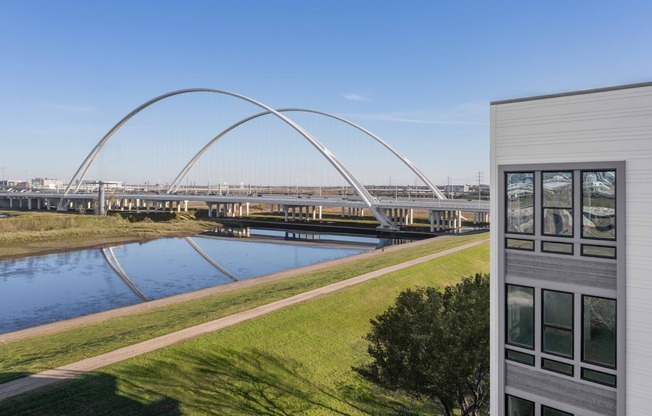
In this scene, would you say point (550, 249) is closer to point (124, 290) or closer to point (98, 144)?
point (124, 290)

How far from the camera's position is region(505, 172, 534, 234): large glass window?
10812 mm

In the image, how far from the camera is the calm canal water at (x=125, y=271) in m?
36.2

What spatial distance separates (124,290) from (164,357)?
26814 millimetres

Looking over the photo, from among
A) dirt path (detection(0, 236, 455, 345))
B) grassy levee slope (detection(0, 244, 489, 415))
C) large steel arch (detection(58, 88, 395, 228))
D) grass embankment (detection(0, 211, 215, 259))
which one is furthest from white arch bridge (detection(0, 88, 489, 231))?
grassy levee slope (detection(0, 244, 489, 415))

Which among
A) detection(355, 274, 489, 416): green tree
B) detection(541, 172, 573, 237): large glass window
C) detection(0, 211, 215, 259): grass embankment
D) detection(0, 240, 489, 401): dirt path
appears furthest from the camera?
detection(0, 211, 215, 259): grass embankment

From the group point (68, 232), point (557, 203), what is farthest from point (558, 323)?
point (68, 232)

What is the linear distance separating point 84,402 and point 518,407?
46.6 ft

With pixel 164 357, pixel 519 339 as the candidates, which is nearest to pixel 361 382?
pixel 164 357

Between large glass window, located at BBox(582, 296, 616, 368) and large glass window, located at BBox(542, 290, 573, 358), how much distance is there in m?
0.29

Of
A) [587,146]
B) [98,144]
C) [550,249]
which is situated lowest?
[550,249]

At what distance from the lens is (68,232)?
8069 centimetres

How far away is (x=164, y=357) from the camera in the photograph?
62.1ft

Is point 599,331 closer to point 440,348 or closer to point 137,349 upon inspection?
point 440,348

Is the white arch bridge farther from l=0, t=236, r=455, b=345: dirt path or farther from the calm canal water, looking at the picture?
l=0, t=236, r=455, b=345: dirt path
